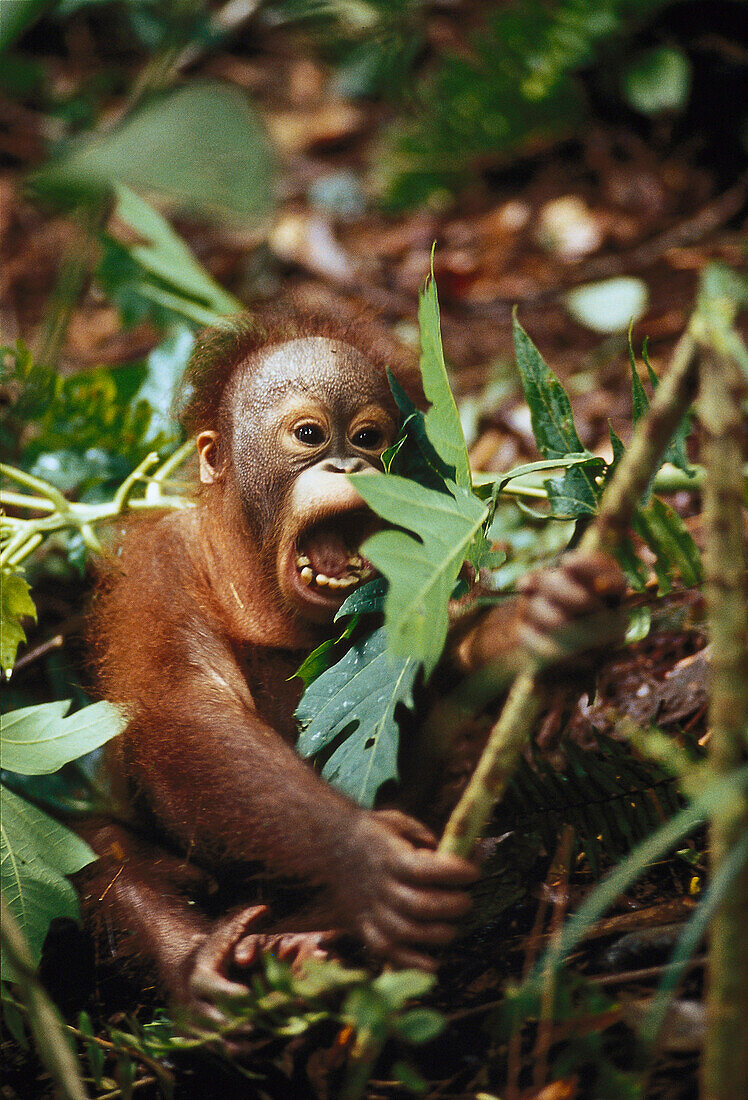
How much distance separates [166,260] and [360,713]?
2984 mm

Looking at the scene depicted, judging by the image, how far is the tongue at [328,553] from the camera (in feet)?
7.75

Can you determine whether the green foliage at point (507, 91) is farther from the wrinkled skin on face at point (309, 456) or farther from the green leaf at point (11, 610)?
the green leaf at point (11, 610)

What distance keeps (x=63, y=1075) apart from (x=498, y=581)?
2.12m

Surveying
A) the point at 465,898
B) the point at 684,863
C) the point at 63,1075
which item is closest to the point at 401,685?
the point at 465,898

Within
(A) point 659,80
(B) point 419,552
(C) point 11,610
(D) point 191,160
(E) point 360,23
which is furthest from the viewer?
(A) point 659,80

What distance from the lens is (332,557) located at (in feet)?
7.76

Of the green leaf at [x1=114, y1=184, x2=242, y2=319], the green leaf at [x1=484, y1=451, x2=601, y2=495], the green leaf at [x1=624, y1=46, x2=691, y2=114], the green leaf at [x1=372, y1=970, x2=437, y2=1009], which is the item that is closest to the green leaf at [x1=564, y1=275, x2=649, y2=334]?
the green leaf at [x1=624, y1=46, x2=691, y2=114]

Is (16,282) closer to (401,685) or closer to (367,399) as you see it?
(367,399)

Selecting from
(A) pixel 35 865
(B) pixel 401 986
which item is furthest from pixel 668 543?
(A) pixel 35 865

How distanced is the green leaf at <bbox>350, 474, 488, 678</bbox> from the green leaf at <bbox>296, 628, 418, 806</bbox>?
8.7 inches

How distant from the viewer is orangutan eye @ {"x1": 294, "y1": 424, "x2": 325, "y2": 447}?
8.15ft

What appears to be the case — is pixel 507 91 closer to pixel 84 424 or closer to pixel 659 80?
pixel 659 80

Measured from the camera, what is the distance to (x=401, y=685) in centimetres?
186

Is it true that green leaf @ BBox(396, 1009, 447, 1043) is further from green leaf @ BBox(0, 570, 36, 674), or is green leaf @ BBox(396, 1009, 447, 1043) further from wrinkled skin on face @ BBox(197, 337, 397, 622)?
green leaf @ BBox(0, 570, 36, 674)
